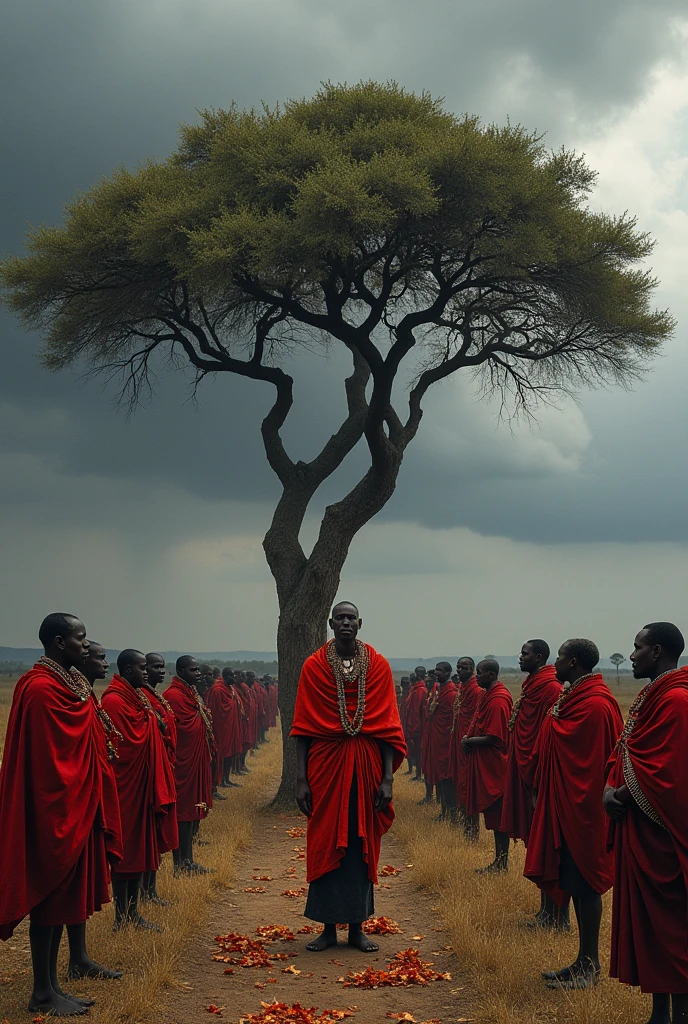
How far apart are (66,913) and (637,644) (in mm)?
4073

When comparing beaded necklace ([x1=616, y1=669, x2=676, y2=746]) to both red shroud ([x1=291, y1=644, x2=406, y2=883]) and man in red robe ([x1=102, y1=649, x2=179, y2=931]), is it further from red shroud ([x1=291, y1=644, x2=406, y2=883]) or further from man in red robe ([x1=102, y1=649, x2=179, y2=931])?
man in red robe ([x1=102, y1=649, x2=179, y2=931])

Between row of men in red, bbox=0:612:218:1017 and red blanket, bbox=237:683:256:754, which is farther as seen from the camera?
red blanket, bbox=237:683:256:754

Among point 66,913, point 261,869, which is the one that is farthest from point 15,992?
point 261,869

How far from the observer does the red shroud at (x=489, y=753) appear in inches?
478

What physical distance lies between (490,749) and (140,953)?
232 inches

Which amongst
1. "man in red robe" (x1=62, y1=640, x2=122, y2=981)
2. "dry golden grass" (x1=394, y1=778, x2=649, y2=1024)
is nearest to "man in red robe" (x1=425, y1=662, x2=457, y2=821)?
"dry golden grass" (x1=394, y1=778, x2=649, y2=1024)

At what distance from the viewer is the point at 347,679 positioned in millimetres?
8641

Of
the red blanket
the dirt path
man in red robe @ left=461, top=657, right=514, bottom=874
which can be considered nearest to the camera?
the dirt path

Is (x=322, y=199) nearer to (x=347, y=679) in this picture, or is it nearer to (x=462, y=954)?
(x=347, y=679)

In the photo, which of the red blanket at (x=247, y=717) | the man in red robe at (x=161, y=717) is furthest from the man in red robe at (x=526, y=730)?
the red blanket at (x=247, y=717)

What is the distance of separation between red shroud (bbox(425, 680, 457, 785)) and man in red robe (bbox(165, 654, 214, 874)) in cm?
559

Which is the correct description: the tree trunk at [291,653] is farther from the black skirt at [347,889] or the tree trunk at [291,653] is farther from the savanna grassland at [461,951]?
the black skirt at [347,889]

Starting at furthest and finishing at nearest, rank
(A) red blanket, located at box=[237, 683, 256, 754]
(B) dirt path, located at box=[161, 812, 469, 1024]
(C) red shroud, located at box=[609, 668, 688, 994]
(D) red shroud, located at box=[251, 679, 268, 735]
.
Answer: (D) red shroud, located at box=[251, 679, 268, 735]
(A) red blanket, located at box=[237, 683, 256, 754]
(B) dirt path, located at box=[161, 812, 469, 1024]
(C) red shroud, located at box=[609, 668, 688, 994]

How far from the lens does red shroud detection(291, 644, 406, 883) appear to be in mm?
8375
